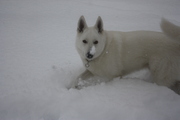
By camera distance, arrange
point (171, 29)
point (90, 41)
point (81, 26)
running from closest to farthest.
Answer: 1. point (171, 29)
2. point (90, 41)
3. point (81, 26)

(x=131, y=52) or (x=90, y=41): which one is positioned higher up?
(x=90, y=41)

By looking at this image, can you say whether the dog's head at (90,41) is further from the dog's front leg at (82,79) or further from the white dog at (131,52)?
the dog's front leg at (82,79)

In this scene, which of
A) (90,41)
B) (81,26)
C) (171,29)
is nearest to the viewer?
(171,29)

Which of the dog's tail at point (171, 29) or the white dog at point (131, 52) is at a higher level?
the dog's tail at point (171, 29)

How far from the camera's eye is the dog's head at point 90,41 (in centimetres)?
243

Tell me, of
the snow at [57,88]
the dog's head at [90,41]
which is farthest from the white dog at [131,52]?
the snow at [57,88]

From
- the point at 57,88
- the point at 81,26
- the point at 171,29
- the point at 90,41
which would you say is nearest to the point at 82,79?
the point at 57,88

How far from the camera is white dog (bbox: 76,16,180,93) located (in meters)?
2.32

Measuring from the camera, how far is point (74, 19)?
6266 millimetres

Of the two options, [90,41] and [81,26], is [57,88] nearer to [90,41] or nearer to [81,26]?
[90,41]

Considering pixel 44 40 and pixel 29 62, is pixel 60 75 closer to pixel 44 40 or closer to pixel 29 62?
pixel 29 62

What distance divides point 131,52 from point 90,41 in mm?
786

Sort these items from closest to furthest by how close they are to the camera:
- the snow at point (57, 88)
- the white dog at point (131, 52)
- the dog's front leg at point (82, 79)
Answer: the snow at point (57, 88), the white dog at point (131, 52), the dog's front leg at point (82, 79)

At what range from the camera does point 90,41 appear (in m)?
2.52
